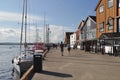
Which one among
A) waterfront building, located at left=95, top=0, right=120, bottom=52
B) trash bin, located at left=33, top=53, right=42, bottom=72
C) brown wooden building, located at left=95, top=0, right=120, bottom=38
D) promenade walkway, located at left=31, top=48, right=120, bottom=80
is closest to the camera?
promenade walkway, located at left=31, top=48, right=120, bottom=80

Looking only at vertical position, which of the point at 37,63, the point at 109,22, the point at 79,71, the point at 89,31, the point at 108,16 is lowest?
the point at 79,71

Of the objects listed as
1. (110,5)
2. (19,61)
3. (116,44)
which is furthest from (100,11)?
(19,61)

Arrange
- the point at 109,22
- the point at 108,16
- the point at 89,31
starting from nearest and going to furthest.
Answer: the point at 109,22 → the point at 108,16 → the point at 89,31

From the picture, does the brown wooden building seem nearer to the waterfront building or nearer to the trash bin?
the waterfront building

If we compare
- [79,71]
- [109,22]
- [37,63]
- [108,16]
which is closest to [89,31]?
[108,16]

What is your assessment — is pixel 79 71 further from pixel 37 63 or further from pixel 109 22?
pixel 109 22

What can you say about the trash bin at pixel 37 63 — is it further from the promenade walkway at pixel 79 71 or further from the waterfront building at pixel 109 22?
the waterfront building at pixel 109 22

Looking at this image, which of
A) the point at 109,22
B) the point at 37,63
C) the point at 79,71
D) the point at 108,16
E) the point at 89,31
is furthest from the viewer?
the point at 89,31

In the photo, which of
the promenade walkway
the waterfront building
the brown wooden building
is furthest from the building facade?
the promenade walkway

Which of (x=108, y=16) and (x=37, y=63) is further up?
(x=108, y=16)

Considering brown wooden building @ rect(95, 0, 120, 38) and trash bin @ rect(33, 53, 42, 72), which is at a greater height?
brown wooden building @ rect(95, 0, 120, 38)

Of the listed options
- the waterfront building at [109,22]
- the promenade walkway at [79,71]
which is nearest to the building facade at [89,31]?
the waterfront building at [109,22]

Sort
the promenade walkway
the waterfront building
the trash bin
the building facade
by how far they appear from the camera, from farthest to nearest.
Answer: the building facade → the waterfront building → the trash bin → the promenade walkway

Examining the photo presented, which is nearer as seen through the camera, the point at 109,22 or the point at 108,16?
the point at 109,22
